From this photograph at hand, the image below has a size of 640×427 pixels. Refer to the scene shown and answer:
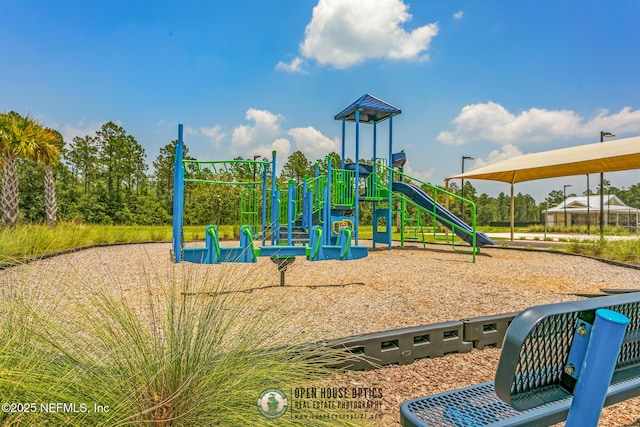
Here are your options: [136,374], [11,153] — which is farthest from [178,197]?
[11,153]

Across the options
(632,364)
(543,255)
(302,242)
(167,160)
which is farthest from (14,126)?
(167,160)

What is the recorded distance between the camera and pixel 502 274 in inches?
276

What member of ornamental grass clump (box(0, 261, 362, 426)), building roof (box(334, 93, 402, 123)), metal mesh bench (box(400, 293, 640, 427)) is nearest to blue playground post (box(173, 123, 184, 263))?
ornamental grass clump (box(0, 261, 362, 426))

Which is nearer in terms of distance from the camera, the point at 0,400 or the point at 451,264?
the point at 0,400

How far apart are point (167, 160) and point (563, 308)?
142ft

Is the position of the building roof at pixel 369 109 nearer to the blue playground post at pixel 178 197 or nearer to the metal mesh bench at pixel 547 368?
the blue playground post at pixel 178 197

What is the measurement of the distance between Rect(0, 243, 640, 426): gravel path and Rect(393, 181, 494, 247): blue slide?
3.12 ft

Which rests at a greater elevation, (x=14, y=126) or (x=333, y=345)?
(x=14, y=126)

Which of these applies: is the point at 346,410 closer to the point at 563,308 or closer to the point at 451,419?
the point at 451,419

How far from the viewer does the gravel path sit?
203 cm

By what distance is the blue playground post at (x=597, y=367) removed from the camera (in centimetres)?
100

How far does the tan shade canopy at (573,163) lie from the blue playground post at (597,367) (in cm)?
1310

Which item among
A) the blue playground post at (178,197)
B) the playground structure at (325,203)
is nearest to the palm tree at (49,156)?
the playground structure at (325,203)

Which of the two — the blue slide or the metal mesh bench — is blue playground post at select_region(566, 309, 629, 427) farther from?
the blue slide
